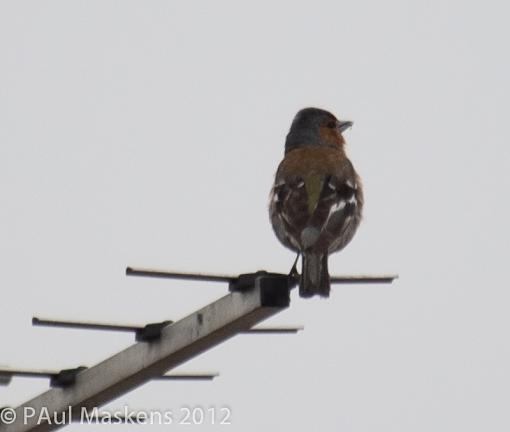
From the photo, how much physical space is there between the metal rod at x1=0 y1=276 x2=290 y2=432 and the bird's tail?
6.75 ft

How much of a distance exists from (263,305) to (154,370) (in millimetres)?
709

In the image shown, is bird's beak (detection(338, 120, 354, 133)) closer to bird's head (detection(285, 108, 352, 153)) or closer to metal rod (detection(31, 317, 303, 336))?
bird's head (detection(285, 108, 352, 153))

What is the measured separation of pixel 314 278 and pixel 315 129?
12.2 feet

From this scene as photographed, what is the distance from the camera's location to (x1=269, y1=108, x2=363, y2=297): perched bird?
327 inches

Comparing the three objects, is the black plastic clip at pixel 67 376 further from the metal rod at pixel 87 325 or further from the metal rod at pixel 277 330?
the metal rod at pixel 277 330

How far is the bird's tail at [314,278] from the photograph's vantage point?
25.3ft

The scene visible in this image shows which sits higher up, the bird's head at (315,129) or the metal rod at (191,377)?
the bird's head at (315,129)

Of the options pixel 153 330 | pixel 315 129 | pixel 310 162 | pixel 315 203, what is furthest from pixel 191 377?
pixel 315 129

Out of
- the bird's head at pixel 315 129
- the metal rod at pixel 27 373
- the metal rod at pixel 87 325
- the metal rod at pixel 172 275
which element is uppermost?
the bird's head at pixel 315 129

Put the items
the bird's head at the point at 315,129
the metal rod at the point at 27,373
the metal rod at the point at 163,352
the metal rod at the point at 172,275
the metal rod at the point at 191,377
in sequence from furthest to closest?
the bird's head at the point at 315,129, the metal rod at the point at 191,377, the metal rod at the point at 27,373, the metal rod at the point at 172,275, the metal rod at the point at 163,352

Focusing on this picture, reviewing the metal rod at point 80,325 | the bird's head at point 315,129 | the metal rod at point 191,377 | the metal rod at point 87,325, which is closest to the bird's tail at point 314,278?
the metal rod at point 191,377

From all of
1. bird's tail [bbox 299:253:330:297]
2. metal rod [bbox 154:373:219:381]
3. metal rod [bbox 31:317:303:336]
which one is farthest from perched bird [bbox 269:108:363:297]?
metal rod [bbox 31:317:303:336]

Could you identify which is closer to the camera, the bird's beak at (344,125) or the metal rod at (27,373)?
the metal rod at (27,373)

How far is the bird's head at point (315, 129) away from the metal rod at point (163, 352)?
209 inches
